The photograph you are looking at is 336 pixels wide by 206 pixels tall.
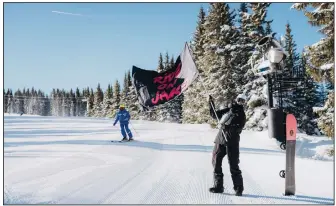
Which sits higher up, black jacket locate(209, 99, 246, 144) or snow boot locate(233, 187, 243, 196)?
black jacket locate(209, 99, 246, 144)

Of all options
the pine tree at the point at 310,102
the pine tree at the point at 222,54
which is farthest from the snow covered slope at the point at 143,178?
the pine tree at the point at 310,102

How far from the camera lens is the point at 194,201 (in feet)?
18.7

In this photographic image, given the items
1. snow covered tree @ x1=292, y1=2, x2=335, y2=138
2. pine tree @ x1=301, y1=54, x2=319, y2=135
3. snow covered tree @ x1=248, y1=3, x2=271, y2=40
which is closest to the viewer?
snow covered tree @ x1=292, y1=2, x2=335, y2=138

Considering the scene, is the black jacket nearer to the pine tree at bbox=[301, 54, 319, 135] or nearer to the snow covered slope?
the snow covered slope

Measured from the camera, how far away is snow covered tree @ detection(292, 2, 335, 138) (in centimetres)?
1198

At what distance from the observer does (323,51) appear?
1221cm

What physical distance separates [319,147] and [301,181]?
10.4m

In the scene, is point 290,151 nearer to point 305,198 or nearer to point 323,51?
point 305,198

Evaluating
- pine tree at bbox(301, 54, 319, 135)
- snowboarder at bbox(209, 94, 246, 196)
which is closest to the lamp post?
snowboarder at bbox(209, 94, 246, 196)

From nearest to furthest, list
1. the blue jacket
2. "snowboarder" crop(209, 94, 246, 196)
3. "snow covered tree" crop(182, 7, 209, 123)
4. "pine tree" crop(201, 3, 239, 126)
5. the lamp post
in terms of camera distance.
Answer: the lamp post
"snowboarder" crop(209, 94, 246, 196)
the blue jacket
"pine tree" crop(201, 3, 239, 126)
"snow covered tree" crop(182, 7, 209, 123)

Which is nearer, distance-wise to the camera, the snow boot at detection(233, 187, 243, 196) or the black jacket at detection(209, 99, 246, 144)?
the snow boot at detection(233, 187, 243, 196)

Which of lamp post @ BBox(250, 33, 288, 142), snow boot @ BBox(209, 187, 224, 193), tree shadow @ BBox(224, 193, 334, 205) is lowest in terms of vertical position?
tree shadow @ BBox(224, 193, 334, 205)

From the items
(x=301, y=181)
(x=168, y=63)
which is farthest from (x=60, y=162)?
(x=168, y=63)

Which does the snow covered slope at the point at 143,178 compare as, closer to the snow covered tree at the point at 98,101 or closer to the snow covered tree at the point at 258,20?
the snow covered tree at the point at 258,20
